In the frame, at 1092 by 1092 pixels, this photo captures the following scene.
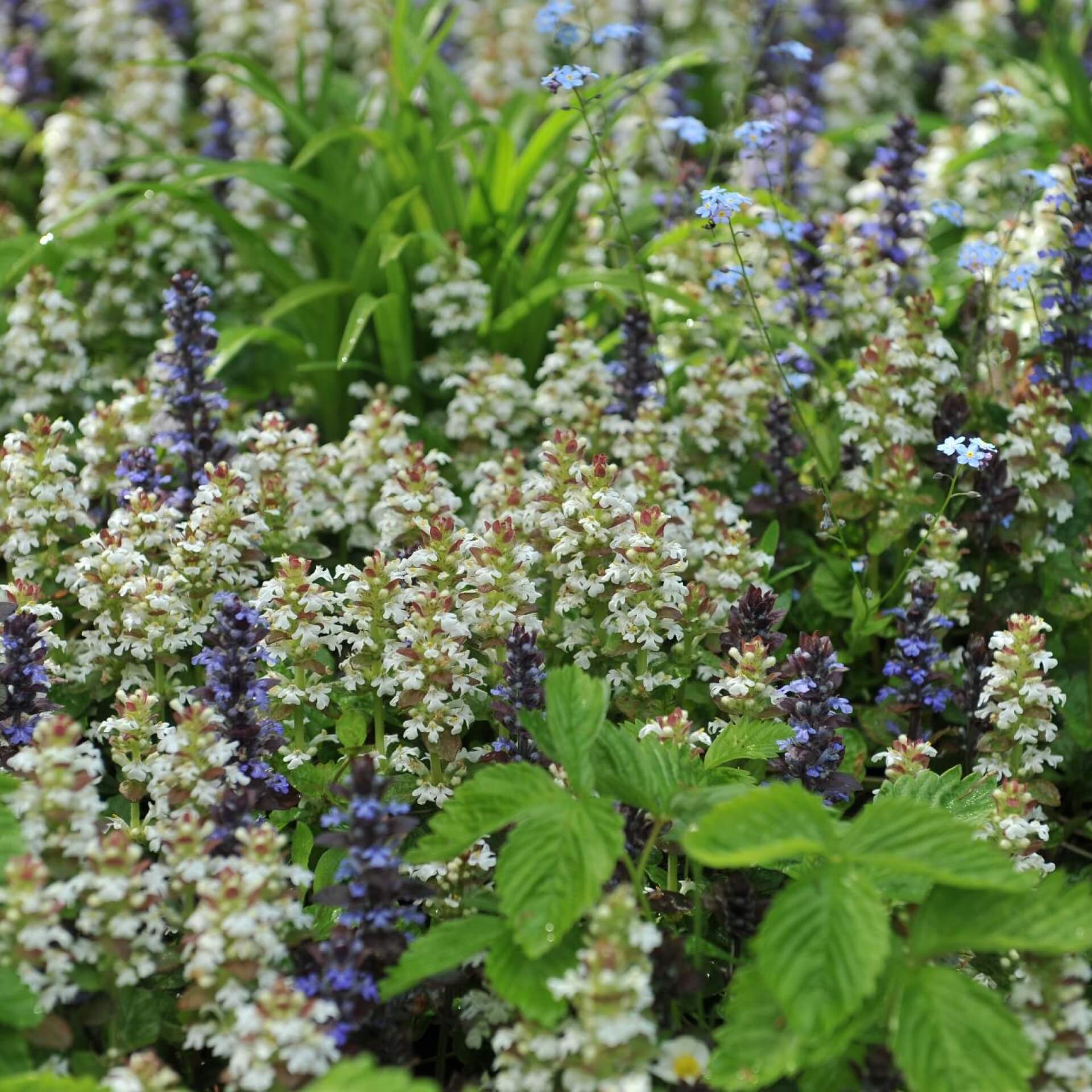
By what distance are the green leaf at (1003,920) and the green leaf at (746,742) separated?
0.53 meters

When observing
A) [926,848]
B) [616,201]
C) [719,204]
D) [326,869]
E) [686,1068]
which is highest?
[719,204]

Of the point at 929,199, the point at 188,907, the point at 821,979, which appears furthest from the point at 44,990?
the point at 929,199

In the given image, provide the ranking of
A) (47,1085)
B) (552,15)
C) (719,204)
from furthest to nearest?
(552,15) → (719,204) → (47,1085)

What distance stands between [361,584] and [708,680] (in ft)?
3.08

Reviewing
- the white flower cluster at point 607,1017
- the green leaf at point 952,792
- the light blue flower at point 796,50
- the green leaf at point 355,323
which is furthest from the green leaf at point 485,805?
the light blue flower at point 796,50

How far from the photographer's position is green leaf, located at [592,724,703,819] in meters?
2.62

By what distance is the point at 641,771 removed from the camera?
2.67 meters

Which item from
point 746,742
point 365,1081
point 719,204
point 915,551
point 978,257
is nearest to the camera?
point 365,1081

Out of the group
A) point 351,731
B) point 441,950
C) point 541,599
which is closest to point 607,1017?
point 441,950

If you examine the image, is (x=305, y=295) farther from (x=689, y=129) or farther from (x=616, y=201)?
(x=689, y=129)

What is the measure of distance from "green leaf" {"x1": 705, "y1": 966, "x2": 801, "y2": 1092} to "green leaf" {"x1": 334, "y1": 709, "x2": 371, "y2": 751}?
1164 millimetres

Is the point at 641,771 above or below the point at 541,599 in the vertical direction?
above

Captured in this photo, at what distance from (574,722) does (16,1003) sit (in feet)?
3.57

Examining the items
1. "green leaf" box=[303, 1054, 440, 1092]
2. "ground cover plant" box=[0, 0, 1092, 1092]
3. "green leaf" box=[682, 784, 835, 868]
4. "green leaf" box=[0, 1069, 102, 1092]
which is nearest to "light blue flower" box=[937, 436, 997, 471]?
"ground cover plant" box=[0, 0, 1092, 1092]
